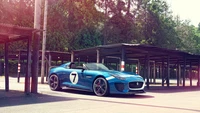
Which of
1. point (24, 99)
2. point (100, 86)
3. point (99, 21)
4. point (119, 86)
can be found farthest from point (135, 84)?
point (99, 21)

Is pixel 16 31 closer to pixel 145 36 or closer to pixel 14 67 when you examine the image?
pixel 14 67

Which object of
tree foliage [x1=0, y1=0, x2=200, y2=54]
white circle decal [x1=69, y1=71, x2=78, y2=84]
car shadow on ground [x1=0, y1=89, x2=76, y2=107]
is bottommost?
car shadow on ground [x1=0, y1=89, x2=76, y2=107]

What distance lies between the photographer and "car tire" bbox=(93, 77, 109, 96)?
10.8 metres

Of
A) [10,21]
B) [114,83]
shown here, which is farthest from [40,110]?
[10,21]

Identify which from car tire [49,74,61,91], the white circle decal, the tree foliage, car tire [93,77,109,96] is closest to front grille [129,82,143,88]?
car tire [93,77,109,96]

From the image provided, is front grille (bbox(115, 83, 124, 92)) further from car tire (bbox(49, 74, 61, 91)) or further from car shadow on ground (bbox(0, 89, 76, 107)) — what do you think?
car tire (bbox(49, 74, 61, 91))

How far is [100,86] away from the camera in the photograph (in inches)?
436

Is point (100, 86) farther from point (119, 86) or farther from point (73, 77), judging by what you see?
point (73, 77)

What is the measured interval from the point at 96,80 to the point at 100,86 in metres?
0.32

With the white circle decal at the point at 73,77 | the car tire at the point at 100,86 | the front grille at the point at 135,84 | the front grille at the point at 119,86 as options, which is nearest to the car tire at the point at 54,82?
the white circle decal at the point at 73,77

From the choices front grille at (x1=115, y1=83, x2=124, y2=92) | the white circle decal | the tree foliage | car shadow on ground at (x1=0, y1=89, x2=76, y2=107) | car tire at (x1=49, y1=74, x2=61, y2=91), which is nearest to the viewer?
car shadow on ground at (x1=0, y1=89, x2=76, y2=107)

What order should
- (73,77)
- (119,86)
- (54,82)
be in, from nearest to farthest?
1. (119,86)
2. (73,77)
3. (54,82)

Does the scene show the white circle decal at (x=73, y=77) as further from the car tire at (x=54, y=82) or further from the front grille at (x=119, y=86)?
the front grille at (x=119, y=86)

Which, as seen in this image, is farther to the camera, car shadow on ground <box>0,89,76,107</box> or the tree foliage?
the tree foliage
